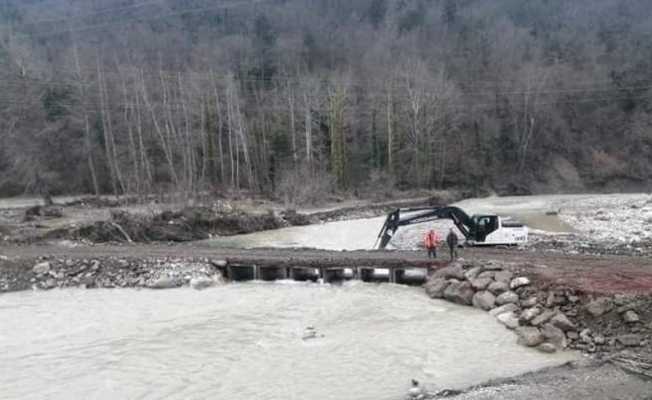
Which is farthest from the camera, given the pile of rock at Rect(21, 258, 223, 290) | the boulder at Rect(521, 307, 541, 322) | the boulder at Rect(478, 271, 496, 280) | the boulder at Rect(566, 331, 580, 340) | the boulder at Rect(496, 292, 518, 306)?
the pile of rock at Rect(21, 258, 223, 290)

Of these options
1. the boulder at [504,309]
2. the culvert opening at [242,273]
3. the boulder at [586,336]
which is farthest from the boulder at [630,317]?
the culvert opening at [242,273]

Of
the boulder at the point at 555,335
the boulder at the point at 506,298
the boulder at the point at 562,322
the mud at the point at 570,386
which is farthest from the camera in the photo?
the boulder at the point at 506,298

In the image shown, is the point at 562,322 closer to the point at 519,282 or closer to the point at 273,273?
the point at 519,282

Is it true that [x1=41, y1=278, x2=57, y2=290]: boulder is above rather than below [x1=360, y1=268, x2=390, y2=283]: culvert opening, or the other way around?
above

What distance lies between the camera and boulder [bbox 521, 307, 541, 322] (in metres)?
14.5

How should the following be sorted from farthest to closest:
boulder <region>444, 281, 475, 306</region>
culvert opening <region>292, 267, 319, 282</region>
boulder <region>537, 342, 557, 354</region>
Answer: culvert opening <region>292, 267, 319, 282</region>, boulder <region>444, 281, 475, 306</region>, boulder <region>537, 342, 557, 354</region>

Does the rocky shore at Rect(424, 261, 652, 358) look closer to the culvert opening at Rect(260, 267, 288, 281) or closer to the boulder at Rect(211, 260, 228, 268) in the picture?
the culvert opening at Rect(260, 267, 288, 281)

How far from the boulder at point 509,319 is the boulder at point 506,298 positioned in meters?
0.63

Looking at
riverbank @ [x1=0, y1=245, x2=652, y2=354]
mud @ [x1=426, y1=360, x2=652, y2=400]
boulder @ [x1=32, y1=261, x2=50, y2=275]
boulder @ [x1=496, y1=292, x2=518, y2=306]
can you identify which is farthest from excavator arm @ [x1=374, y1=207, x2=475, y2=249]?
boulder @ [x1=32, y1=261, x2=50, y2=275]

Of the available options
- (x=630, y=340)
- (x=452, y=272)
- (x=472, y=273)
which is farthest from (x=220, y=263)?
(x=630, y=340)

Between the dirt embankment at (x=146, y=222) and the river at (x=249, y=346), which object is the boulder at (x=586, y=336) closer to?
the river at (x=249, y=346)

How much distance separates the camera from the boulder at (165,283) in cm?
1994

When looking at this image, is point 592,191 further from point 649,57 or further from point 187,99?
point 187,99

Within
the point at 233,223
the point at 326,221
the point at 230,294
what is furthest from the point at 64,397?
the point at 326,221
